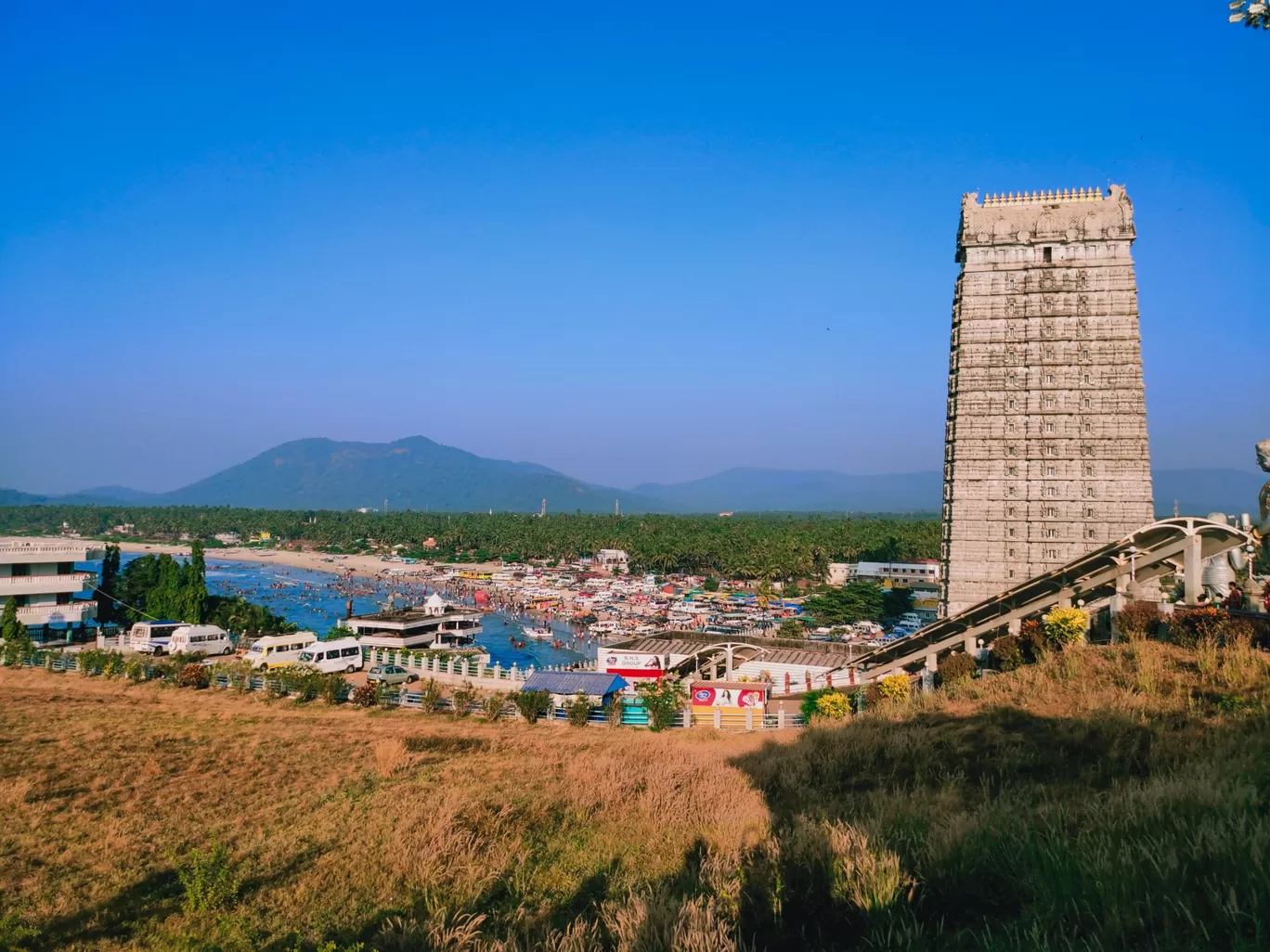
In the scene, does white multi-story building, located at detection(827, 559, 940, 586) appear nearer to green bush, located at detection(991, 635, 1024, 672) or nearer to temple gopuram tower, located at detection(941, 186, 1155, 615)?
temple gopuram tower, located at detection(941, 186, 1155, 615)

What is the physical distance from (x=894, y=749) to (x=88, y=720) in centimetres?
2277

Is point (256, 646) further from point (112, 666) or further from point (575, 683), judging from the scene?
point (575, 683)

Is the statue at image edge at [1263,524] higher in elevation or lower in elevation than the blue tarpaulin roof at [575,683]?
higher

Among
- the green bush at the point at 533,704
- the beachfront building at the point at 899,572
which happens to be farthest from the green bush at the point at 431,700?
the beachfront building at the point at 899,572

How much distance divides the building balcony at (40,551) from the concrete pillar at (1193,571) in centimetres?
5115

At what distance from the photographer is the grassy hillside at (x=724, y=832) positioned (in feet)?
21.5

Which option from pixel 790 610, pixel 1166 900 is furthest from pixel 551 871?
pixel 790 610

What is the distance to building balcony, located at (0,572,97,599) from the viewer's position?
4262 cm

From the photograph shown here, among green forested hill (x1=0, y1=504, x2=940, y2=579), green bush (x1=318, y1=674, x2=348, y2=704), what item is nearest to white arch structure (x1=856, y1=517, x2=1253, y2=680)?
green bush (x1=318, y1=674, x2=348, y2=704)

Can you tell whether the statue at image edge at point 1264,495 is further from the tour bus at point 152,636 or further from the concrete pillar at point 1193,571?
the tour bus at point 152,636

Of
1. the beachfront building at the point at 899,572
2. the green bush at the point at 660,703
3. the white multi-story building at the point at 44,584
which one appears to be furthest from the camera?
the beachfront building at the point at 899,572

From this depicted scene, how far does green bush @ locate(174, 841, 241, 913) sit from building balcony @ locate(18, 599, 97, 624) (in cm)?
4102

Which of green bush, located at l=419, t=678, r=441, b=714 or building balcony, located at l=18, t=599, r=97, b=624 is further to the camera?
building balcony, located at l=18, t=599, r=97, b=624

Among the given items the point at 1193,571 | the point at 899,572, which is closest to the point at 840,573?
the point at 899,572
